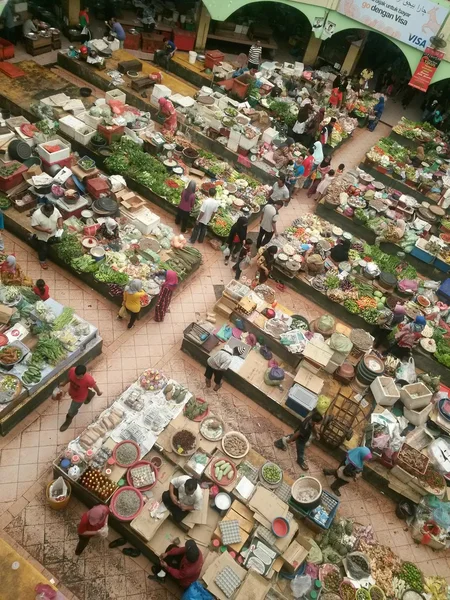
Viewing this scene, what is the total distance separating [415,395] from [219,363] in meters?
4.55

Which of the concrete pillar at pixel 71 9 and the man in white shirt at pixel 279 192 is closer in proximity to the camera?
the man in white shirt at pixel 279 192

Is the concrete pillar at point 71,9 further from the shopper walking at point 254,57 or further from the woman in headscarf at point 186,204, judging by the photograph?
the woman in headscarf at point 186,204

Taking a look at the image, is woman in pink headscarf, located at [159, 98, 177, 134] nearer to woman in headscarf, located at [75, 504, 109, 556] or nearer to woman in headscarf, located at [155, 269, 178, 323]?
woman in headscarf, located at [155, 269, 178, 323]

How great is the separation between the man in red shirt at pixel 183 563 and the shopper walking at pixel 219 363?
133 inches

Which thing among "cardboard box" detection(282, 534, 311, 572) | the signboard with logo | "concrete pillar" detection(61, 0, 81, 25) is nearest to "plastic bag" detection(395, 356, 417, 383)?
"cardboard box" detection(282, 534, 311, 572)

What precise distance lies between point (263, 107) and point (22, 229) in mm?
10743

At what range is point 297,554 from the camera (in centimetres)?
774

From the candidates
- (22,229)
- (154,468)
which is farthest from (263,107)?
(154,468)

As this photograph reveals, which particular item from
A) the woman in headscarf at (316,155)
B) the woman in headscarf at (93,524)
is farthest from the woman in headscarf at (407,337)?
the woman in headscarf at (93,524)

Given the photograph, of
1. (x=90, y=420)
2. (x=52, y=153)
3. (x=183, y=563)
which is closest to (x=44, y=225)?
(x=52, y=153)

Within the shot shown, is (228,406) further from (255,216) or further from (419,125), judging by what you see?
(419,125)

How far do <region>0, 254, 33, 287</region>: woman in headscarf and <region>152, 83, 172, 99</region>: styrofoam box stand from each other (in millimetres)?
9134

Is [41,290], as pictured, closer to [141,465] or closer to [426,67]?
[141,465]

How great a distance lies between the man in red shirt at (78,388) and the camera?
777 cm
